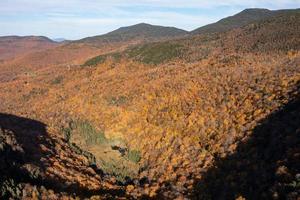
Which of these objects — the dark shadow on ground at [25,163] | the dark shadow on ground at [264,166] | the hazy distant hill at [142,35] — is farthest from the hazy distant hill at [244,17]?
the dark shadow on ground at [264,166]

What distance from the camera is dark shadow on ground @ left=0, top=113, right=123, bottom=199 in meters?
31.9

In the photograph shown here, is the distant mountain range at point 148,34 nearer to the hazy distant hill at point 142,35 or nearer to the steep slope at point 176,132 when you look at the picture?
the hazy distant hill at point 142,35

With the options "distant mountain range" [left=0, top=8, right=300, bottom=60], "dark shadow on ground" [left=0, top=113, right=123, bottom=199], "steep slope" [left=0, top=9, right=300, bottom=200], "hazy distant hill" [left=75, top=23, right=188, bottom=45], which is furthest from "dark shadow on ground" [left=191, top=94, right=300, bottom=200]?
"hazy distant hill" [left=75, top=23, right=188, bottom=45]

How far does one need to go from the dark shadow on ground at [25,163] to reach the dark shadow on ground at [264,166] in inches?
381

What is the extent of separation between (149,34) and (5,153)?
135523 mm

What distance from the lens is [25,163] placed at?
36.8 meters

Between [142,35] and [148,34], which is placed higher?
[148,34]

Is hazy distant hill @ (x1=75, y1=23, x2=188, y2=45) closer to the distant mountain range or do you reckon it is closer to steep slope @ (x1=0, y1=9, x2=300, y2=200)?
the distant mountain range

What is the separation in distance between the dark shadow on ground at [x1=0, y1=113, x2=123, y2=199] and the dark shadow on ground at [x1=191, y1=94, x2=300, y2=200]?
967 centimetres

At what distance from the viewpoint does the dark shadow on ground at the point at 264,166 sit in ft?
89.9

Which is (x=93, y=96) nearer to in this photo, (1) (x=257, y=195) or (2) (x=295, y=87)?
(2) (x=295, y=87)

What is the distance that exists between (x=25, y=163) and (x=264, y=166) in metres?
21.5

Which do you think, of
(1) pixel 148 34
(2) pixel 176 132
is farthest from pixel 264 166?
(1) pixel 148 34

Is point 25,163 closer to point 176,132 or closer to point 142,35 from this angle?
point 176,132
